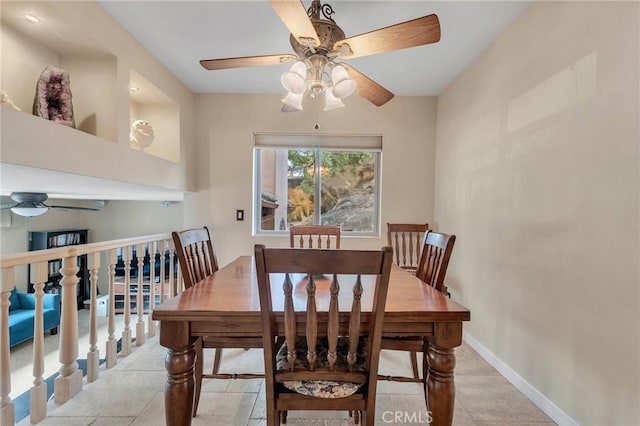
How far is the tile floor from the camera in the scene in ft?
4.92

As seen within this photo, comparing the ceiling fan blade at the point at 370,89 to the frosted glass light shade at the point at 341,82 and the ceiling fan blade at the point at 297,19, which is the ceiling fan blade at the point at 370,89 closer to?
the frosted glass light shade at the point at 341,82

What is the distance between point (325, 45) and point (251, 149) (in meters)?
1.86

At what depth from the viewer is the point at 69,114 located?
5.52 feet

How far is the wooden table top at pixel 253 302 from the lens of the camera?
40.5 inches

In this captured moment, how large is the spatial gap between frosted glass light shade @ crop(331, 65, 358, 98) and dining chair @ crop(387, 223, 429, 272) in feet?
5.68

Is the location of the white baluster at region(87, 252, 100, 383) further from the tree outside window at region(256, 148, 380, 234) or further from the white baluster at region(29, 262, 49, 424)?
the tree outside window at region(256, 148, 380, 234)

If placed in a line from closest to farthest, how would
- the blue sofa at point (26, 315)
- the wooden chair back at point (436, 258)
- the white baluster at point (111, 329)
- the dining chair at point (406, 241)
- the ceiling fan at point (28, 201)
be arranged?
1. the wooden chair back at point (436, 258)
2. the white baluster at point (111, 329)
3. the ceiling fan at point (28, 201)
4. the dining chair at point (406, 241)
5. the blue sofa at point (26, 315)

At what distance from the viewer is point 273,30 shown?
2012 millimetres

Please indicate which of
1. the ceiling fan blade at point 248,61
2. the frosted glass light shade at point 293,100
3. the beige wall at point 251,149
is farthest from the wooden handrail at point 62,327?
the frosted glass light shade at point 293,100

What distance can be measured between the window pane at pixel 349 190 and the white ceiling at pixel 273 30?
882 mm

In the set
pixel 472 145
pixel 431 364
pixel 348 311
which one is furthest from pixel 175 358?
pixel 472 145

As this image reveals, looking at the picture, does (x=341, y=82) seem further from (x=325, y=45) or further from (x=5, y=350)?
(x=5, y=350)

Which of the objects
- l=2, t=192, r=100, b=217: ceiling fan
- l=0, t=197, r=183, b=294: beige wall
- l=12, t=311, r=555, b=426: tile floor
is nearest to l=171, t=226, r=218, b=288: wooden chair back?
l=12, t=311, r=555, b=426: tile floor

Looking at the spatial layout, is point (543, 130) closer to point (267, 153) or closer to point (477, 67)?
point (477, 67)
